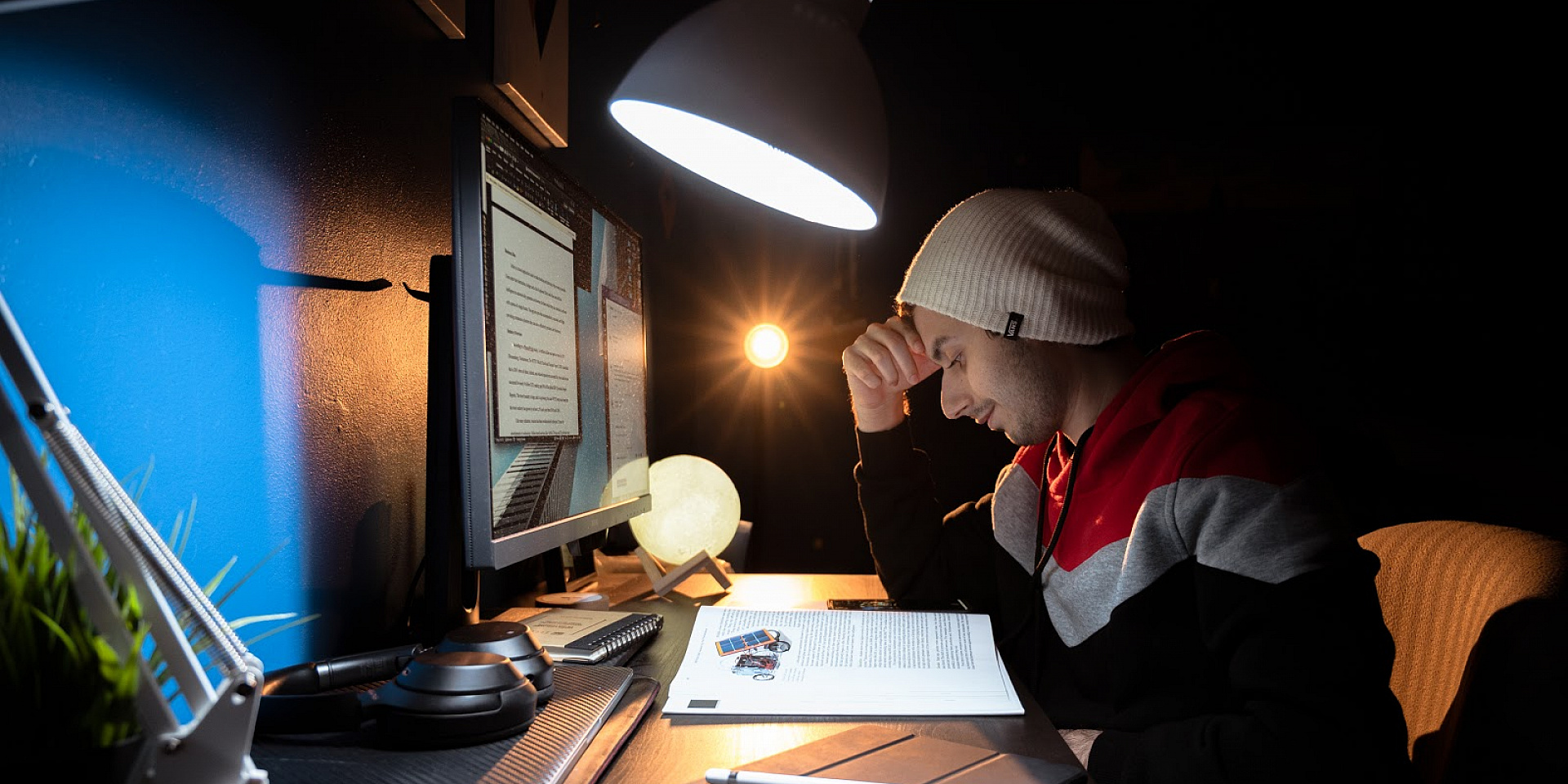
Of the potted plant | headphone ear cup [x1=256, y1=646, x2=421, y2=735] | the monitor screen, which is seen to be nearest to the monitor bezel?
the monitor screen

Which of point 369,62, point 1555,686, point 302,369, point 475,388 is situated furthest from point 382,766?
point 1555,686

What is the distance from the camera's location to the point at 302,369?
909 mm


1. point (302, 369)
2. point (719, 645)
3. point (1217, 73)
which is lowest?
point (719, 645)

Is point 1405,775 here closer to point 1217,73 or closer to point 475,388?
point 475,388

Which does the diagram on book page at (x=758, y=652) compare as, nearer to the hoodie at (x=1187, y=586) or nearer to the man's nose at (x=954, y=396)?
the hoodie at (x=1187, y=586)

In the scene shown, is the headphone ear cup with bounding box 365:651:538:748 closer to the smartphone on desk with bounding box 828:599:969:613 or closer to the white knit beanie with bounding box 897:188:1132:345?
the smartphone on desk with bounding box 828:599:969:613

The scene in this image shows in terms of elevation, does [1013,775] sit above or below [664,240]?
below

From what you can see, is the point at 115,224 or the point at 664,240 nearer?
the point at 115,224

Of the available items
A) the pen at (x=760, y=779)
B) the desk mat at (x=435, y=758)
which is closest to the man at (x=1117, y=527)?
the pen at (x=760, y=779)

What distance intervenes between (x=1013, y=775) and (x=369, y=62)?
0.99 meters

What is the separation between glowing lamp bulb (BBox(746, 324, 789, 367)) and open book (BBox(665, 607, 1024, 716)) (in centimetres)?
146

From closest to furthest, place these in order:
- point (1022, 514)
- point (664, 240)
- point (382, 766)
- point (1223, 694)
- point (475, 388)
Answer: point (382, 766)
point (475, 388)
point (1223, 694)
point (1022, 514)
point (664, 240)

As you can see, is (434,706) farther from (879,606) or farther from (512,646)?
(879,606)

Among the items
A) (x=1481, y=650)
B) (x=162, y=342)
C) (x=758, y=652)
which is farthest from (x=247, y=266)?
(x=1481, y=650)
